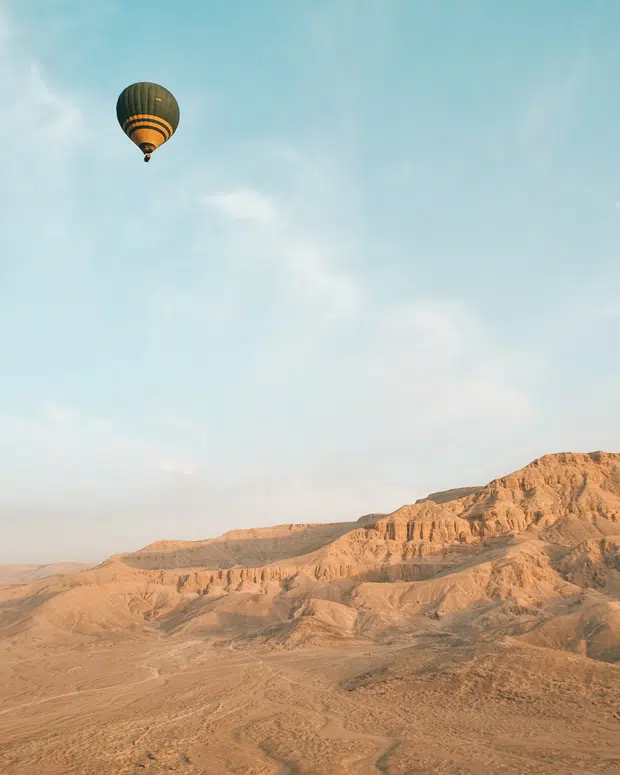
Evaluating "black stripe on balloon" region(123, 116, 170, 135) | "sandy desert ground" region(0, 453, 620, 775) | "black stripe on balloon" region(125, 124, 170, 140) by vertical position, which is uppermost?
"black stripe on balloon" region(123, 116, 170, 135)

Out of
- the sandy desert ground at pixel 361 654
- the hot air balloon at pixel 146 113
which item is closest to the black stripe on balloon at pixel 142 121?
the hot air balloon at pixel 146 113

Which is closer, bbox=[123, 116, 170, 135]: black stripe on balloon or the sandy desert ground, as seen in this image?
the sandy desert ground

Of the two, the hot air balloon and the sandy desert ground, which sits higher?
the hot air balloon

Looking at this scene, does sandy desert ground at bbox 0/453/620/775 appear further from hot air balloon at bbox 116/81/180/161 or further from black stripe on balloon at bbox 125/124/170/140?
black stripe on balloon at bbox 125/124/170/140

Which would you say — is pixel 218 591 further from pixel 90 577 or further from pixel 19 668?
pixel 19 668

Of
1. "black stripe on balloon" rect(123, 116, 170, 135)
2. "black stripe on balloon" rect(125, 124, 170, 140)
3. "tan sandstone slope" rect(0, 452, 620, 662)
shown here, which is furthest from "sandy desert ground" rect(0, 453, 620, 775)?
"black stripe on balloon" rect(123, 116, 170, 135)

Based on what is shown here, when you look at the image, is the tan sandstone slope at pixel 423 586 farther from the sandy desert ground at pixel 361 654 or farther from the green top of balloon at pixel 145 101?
the green top of balloon at pixel 145 101
